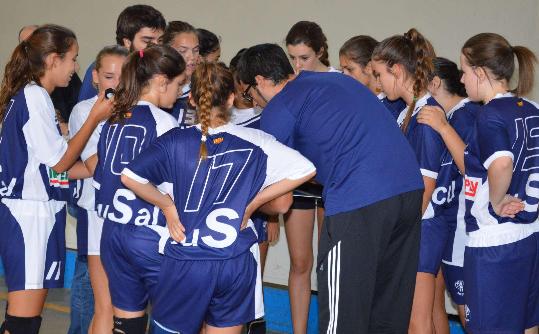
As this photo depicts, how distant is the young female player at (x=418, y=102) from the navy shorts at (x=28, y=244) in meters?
1.54

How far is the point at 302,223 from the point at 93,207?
112 cm

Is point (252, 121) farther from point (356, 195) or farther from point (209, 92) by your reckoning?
point (356, 195)

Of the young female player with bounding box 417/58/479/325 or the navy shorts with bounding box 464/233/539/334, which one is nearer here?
the navy shorts with bounding box 464/233/539/334

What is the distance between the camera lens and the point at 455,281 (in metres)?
3.63

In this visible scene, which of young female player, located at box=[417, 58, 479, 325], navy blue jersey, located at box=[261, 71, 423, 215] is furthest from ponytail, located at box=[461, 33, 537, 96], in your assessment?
navy blue jersey, located at box=[261, 71, 423, 215]

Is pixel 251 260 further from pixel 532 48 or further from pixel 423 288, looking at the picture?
pixel 532 48

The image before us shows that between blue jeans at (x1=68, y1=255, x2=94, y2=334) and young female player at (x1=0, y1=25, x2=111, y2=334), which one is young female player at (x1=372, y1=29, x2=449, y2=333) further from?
blue jeans at (x1=68, y1=255, x2=94, y2=334)

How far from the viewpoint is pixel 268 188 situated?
9.26ft

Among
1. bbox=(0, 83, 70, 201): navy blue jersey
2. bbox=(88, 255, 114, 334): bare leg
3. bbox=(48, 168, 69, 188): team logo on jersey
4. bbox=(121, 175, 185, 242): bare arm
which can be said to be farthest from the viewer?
bbox=(88, 255, 114, 334): bare leg

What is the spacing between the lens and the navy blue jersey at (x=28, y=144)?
3178mm

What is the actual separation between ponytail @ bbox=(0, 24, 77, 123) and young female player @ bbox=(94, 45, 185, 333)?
0.42 m

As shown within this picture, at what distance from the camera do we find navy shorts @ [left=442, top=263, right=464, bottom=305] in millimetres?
3580

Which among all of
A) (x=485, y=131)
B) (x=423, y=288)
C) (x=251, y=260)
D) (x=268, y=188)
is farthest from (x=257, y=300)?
(x=485, y=131)

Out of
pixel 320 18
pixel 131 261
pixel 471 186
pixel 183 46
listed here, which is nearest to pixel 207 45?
pixel 183 46
